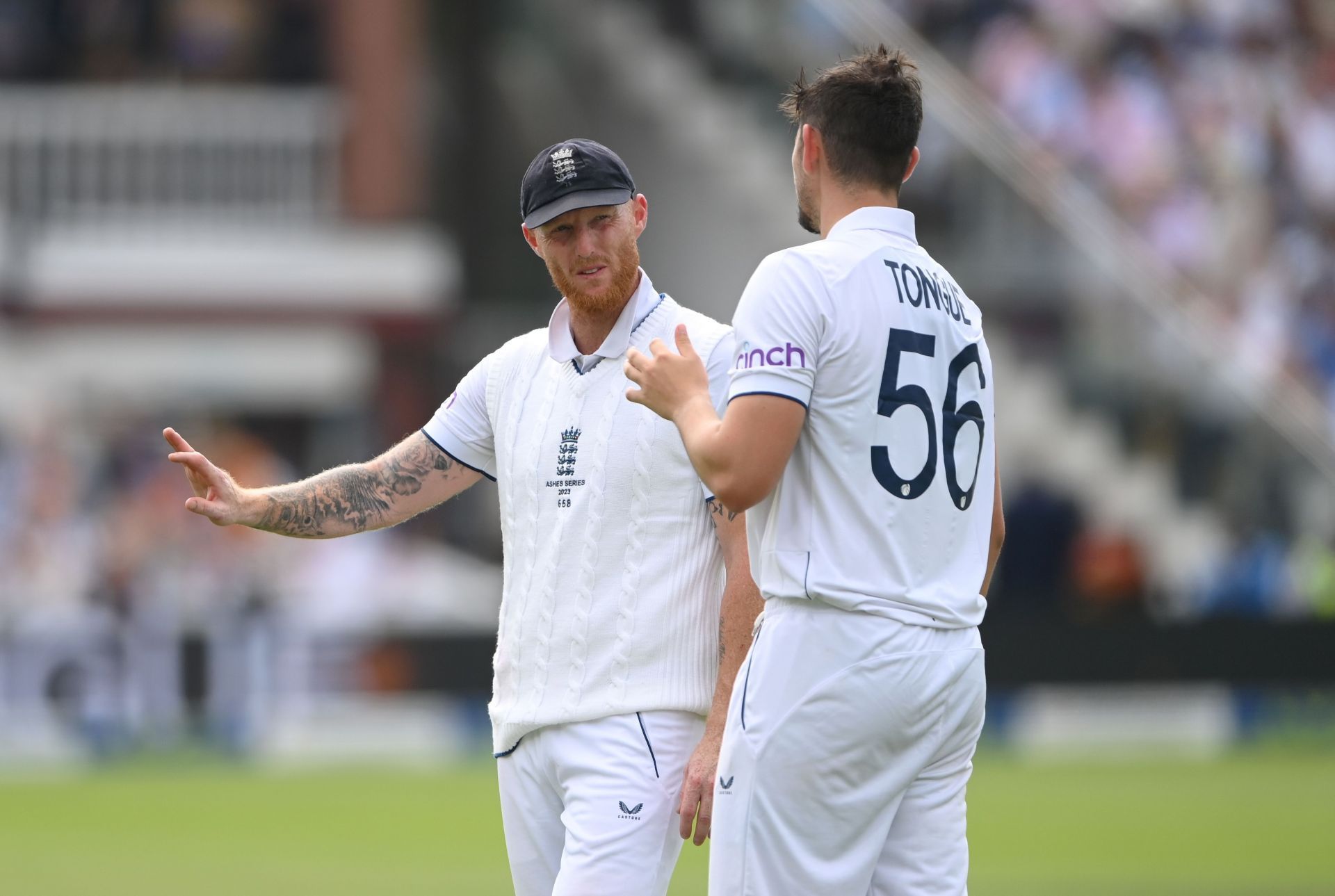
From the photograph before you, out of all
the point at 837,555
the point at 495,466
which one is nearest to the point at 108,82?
the point at 495,466

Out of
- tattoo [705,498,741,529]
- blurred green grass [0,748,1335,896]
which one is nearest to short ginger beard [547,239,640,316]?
tattoo [705,498,741,529]

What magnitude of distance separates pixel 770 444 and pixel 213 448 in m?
15.5

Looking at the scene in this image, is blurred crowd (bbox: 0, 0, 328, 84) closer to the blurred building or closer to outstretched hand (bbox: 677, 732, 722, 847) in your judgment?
the blurred building

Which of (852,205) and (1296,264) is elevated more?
(1296,264)

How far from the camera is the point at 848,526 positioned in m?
4.20

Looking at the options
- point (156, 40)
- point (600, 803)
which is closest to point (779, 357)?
point (600, 803)

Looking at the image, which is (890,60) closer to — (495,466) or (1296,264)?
(495,466)

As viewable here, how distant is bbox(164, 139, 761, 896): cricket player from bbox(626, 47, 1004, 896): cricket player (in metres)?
0.47

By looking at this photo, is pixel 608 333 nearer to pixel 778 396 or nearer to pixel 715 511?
pixel 715 511

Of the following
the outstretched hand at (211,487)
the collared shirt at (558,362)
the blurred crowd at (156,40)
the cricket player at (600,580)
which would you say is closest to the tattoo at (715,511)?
the cricket player at (600,580)

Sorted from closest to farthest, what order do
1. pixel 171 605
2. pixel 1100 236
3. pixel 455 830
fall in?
pixel 455 830
pixel 171 605
pixel 1100 236

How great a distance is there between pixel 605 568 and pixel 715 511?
0.29 m

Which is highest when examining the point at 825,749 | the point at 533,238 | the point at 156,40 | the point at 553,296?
the point at 156,40

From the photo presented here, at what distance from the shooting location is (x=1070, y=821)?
12883 millimetres
